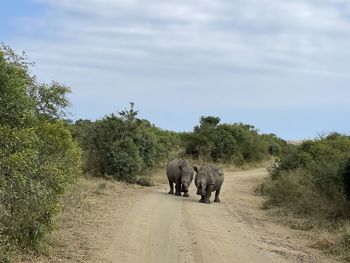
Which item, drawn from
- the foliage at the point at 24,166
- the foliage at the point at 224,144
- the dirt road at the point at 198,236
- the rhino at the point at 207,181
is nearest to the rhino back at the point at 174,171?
the rhino at the point at 207,181

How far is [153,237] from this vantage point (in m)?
13.2

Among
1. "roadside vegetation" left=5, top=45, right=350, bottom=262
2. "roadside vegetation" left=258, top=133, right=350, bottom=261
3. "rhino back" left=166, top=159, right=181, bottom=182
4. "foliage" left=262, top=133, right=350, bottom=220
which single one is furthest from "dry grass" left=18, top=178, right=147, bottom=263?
"foliage" left=262, top=133, right=350, bottom=220

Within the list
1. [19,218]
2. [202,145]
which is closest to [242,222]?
[19,218]

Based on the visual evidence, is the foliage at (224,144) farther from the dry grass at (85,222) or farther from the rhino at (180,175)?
the dry grass at (85,222)

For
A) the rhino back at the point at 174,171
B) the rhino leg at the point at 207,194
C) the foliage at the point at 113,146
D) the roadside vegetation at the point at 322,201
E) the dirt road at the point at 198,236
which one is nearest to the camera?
the dirt road at the point at 198,236

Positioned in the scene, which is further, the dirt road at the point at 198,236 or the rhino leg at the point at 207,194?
the rhino leg at the point at 207,194

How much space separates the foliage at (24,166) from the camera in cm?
786

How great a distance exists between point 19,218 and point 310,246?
7.87 meters

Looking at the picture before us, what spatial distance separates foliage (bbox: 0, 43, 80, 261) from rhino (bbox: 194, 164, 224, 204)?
11705 mm

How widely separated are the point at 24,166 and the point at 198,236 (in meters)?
6.72

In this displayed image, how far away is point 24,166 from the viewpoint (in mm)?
7965

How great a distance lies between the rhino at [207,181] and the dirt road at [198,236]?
1048 millimetres

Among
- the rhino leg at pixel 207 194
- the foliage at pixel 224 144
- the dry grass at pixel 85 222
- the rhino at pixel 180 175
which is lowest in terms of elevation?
the dry grass at pixel 85 222

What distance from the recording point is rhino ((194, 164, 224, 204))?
22.4m
